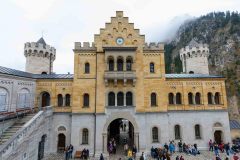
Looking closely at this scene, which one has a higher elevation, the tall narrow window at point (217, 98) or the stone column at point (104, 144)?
the tall narrow window at point (217, 98)

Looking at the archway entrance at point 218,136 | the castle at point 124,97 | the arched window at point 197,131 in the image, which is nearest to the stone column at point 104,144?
the castle at point 124,97

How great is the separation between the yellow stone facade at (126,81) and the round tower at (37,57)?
10632mm

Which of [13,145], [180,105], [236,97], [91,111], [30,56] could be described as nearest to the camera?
[13,145]

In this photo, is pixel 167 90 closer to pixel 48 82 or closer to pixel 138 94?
pixel 138 94

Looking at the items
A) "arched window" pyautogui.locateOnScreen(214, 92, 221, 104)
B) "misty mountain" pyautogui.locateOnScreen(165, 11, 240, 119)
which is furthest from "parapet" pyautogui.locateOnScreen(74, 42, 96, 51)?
"misty mountain" pyautogui.locateOnScreen(165, 11, 240, 119)

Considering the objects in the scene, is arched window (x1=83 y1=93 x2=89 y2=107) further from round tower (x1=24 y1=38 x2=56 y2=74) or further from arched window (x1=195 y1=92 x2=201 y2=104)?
arched window (x1=195 y1=92 x2=201 y2=104)

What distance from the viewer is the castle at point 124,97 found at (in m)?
25.6

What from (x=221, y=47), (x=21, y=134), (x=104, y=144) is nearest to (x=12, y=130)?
(x=21, y=134)

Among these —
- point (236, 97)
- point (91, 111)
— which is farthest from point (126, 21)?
point (236, 97)

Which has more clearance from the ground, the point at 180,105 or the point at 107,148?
the point at 180,105

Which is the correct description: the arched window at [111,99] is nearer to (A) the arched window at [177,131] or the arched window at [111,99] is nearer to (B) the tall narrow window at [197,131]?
(A) the arched window at [177,131]

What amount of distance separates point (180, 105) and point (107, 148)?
12.9 m

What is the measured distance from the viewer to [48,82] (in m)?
28.0

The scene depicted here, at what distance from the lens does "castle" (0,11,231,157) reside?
25.6 m
